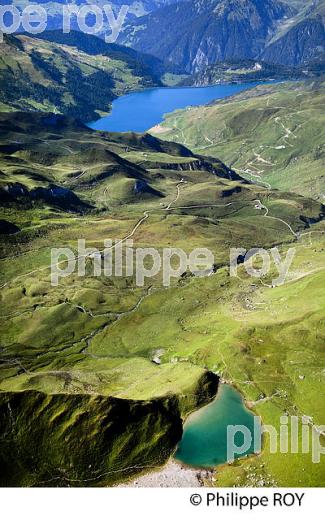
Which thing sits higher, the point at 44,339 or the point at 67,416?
the point at 67,416

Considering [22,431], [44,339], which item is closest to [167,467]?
[22,431]

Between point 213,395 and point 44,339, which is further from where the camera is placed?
point 44,339

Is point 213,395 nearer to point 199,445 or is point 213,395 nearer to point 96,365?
point 199,445
